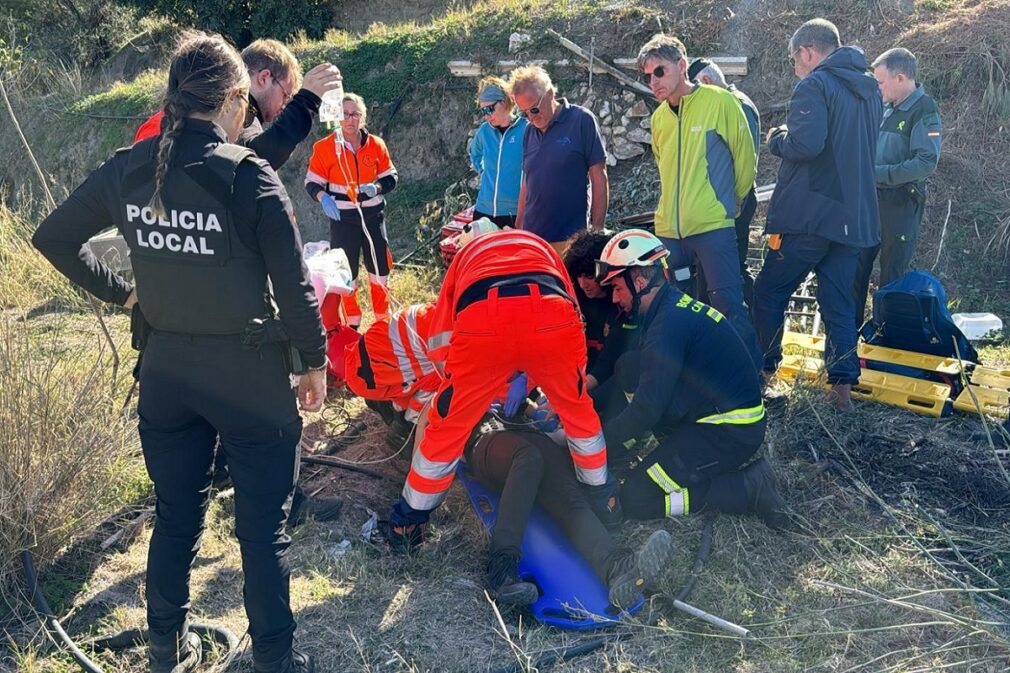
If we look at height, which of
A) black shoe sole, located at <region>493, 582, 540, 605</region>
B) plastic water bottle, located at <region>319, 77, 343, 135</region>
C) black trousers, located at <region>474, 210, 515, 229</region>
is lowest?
black shoe sole, located at <region>493, 582, 540, 605</region>

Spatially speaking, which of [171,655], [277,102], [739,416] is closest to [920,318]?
[739,416]

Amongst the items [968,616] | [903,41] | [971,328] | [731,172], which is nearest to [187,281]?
[968,616]

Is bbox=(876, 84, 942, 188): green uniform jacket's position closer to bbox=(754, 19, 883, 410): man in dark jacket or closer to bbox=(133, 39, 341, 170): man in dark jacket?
bbox=(754, 19, 883, 410): man in dark jacket

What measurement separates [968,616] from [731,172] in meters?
2.67

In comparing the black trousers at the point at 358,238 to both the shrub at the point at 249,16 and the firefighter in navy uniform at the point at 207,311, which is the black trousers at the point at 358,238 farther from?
the shrub at the point at 249,16

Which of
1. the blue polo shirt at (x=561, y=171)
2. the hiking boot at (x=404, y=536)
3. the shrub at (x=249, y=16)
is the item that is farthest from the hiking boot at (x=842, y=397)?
the shrub at (x=249, y=16)

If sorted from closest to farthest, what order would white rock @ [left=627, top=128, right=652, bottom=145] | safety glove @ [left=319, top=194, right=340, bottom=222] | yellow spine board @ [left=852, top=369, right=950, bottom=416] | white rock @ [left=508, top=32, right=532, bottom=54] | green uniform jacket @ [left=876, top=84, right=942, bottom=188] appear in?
yellow spine board @ [left=852, top=369, right=950, bottom=416]
green uniform jacket @ [left=876, top=84, right=942, bottom=188]
safety glove @ [left=319, top=194, right=340, bottom=222]
white rock @ [left=627, top=128, right=652, bottom=145]
white rock @ [left=508, top=32, right=532, bottom=54]

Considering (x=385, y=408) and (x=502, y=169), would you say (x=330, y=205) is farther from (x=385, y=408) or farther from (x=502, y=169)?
(x=385, y=408)

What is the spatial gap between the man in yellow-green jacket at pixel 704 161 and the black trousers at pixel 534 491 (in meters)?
1.58

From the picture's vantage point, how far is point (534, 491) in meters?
3.56

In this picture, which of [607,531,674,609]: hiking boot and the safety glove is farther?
the safety glove

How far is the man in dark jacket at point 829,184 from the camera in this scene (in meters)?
4.66

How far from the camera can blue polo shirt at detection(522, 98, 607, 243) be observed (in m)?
5.24

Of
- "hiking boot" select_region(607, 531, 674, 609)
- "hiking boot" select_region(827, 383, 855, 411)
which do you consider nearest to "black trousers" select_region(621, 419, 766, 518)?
"hiking boot" select_region(607, 531, 674, 609)
